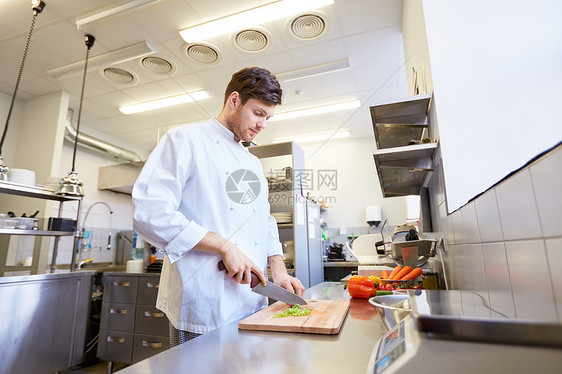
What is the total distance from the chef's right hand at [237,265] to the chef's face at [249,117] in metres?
0.42

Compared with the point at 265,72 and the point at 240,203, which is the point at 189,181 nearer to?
the point at 240,203

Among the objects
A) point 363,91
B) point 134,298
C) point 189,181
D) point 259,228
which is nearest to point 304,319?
point 259,228

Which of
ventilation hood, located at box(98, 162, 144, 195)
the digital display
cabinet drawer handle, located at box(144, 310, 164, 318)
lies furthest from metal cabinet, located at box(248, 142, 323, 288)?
the digital display

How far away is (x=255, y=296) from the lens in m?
1.07

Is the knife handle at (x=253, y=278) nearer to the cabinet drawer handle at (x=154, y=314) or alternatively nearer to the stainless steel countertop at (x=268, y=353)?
the stainless steel countertop at (x=268, y=353)

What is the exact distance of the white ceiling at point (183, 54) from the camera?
7.98 ft

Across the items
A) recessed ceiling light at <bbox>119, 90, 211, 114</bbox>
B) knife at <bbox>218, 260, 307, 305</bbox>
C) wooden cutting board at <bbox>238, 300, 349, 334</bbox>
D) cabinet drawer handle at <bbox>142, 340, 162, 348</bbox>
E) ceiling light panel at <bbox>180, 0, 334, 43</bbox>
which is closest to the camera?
wooden cutting board at <bbox>238, 300, 349, 334</bbox>

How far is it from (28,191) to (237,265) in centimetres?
203

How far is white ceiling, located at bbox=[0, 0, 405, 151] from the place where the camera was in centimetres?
243

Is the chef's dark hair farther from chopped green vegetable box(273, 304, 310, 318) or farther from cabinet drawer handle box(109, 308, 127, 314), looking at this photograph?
cabinet drawer handle box(109, 308, 127, 314)

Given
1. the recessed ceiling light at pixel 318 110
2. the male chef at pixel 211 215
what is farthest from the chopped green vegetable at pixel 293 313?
the recessed ceiling light at pixel 318 110

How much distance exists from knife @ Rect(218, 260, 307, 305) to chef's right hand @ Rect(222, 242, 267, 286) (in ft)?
0.12

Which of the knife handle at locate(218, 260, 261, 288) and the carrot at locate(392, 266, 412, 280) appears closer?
the knife handle at locate(218, 260, 261, 288)

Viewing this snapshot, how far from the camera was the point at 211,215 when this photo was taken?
1031mm
